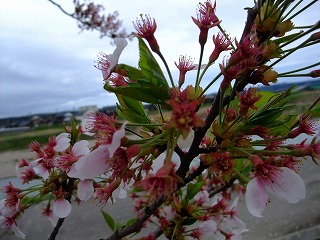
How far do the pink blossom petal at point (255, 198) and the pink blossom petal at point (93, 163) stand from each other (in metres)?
0.19

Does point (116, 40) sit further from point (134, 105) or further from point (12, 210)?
point (12, 210)

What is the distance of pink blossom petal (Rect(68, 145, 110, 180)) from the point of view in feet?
1.32

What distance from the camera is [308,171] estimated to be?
2.09 m

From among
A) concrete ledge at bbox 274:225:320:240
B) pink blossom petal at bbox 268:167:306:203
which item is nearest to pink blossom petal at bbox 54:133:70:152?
pink blossom petal at bbox 268:167:306:203

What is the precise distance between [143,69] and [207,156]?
0.18m

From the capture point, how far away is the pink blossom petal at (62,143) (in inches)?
27.4

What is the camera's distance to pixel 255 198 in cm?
43

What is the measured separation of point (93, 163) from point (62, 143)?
33 cm

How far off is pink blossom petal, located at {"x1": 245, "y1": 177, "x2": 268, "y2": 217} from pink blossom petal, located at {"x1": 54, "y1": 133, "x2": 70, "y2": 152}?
0.42 metres

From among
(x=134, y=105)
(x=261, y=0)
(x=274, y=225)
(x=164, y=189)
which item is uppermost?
(x=261, y=0)

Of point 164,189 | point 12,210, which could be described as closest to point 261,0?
point 164,189

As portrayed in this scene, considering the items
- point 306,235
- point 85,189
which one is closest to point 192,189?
point 85,189

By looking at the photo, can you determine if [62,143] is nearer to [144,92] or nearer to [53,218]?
[53,218]

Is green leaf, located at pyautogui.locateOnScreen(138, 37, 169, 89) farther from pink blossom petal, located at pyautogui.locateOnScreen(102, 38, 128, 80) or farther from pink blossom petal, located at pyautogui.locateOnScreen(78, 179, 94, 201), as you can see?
pink blossom petal, located at pyautogui.locateOnScreen(78, 179, 94, 201)
